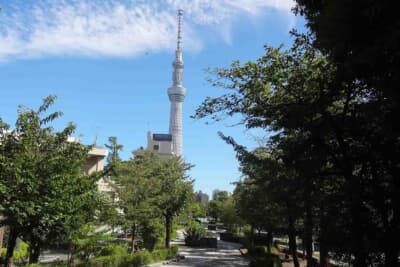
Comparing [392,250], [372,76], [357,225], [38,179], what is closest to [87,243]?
[38,179]

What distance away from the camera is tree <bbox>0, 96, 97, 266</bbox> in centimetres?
1040

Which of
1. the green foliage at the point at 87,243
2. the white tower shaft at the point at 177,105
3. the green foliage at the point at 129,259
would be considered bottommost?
the green foliage at the point at 129,259

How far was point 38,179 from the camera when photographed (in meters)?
10.8

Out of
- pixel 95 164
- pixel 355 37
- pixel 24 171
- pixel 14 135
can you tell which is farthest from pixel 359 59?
pixel 95 164

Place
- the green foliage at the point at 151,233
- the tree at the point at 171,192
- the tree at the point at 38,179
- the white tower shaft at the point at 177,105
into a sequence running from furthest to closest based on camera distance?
1. the white tower shaft at the point at 177,105
2. the tree at the point at 171,192
3. the green foliage at the point at 151,233
4. the tree at the point at 38,179

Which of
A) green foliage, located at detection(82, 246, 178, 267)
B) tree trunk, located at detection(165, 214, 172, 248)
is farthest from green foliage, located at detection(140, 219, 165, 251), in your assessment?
green foliage, located at detection(82, 246, 178, 267)

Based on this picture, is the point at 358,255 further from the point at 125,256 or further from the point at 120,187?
the point at 120,187

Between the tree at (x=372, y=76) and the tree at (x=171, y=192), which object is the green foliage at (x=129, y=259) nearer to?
the tree at (x=171, y=192)

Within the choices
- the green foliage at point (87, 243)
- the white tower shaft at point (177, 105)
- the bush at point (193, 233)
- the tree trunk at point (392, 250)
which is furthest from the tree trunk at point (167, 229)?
the white tower shaft at point (177, 105)

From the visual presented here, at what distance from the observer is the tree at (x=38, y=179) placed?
10.4m

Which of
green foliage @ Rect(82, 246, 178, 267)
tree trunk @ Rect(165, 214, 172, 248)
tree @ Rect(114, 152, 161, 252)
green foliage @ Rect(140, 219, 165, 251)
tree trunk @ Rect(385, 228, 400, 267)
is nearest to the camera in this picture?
tree trunk @ Rect(385, 228, 400, 267)

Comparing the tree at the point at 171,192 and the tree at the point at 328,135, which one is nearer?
the tree at the point at 328,135

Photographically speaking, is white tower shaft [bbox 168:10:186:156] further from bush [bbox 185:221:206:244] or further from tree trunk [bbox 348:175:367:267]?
tree trunk [bbox 348:175:367:267]

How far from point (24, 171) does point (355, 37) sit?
860 cm
